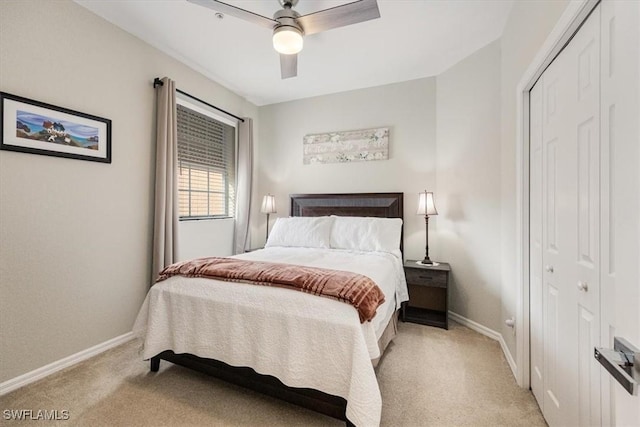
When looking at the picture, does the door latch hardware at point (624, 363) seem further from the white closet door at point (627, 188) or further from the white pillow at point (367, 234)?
the white pillow at point (367, 234)

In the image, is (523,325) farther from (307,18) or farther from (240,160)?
(240,160)

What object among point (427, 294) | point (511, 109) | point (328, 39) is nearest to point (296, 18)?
point (328, 39)

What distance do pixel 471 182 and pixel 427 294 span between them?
1.36m

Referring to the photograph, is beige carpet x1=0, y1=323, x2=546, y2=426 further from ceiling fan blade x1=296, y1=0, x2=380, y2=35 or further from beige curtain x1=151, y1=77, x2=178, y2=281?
ceiling fan blade x1=296, y1=0, x2=380, y2=35

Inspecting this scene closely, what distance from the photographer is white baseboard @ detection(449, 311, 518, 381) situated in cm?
209

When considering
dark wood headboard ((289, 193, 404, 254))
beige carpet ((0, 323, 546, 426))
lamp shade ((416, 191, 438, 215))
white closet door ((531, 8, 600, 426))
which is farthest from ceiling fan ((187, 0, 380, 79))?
beige carpet ((0, 323, 546, 426))

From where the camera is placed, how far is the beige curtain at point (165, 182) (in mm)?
2732

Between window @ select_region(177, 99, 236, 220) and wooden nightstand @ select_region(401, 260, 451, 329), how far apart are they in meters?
2.62

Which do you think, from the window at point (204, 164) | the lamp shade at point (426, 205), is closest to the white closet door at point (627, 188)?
the lamp shade at point (426, 205)

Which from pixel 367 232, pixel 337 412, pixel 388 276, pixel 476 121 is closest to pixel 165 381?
pixel 337 412

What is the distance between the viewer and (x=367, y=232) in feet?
10.3

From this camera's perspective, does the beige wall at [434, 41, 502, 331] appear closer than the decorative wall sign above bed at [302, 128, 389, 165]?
Yes

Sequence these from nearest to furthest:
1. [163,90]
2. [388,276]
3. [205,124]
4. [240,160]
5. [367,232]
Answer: [388,276] → [163,90] → [367,232] → [205,124] → [240,160]

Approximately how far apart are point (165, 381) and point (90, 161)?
1875mm
